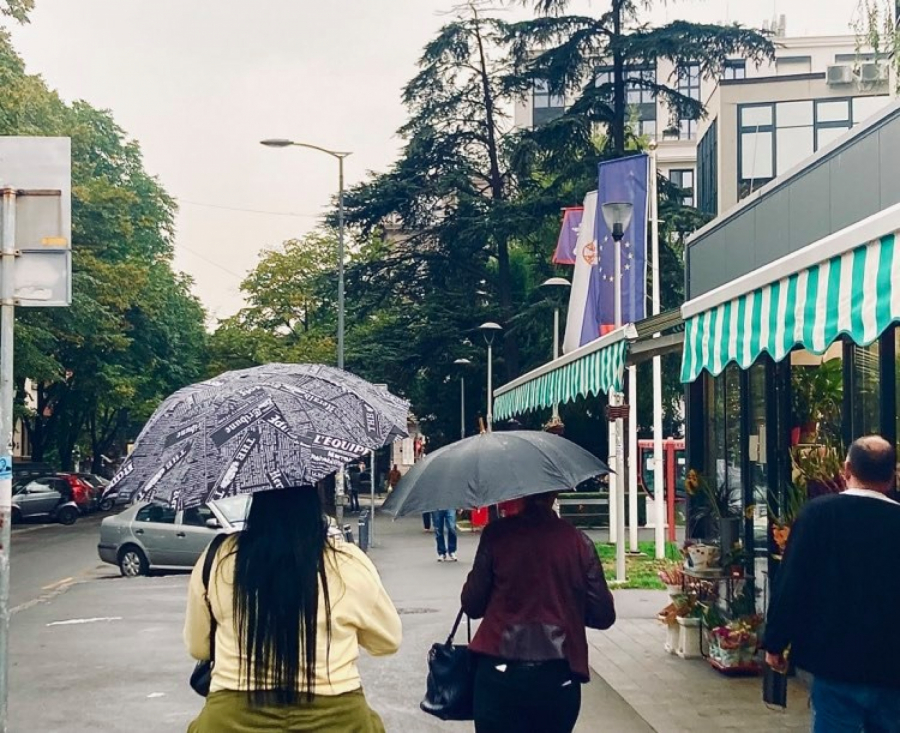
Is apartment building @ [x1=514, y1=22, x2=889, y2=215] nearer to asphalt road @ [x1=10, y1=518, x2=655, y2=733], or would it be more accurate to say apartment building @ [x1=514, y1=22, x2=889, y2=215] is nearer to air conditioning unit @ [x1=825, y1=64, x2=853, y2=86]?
air conditioning unit @ [x1=825, y1=64, x2=853, y2=86]

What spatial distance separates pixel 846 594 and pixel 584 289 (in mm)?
16330

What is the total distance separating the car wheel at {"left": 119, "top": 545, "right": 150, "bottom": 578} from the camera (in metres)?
20.3

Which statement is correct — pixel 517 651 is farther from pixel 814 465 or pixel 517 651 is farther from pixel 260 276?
pixel 260 276

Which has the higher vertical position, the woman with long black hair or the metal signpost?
the metal signpost

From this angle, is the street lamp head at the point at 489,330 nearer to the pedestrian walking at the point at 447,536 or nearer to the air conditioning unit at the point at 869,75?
the pedestrian walking at the point at 447,536

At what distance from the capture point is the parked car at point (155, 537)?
19.9 m

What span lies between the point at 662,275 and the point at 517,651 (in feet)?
87.6

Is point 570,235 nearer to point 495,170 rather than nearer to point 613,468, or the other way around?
point 613,468

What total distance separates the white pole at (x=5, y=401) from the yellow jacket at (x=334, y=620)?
3811mm

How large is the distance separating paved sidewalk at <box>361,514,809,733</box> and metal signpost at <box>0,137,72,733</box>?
3.25 metres

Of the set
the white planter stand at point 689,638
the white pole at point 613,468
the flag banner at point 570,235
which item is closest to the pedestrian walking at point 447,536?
the white pole at point 613,468

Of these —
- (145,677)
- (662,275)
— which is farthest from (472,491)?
(662,275)

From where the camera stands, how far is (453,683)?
196 inches

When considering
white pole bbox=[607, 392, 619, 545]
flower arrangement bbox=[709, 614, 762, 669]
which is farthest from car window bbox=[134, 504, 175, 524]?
flower arrangement bbox=[709, 614, 762, 669]
